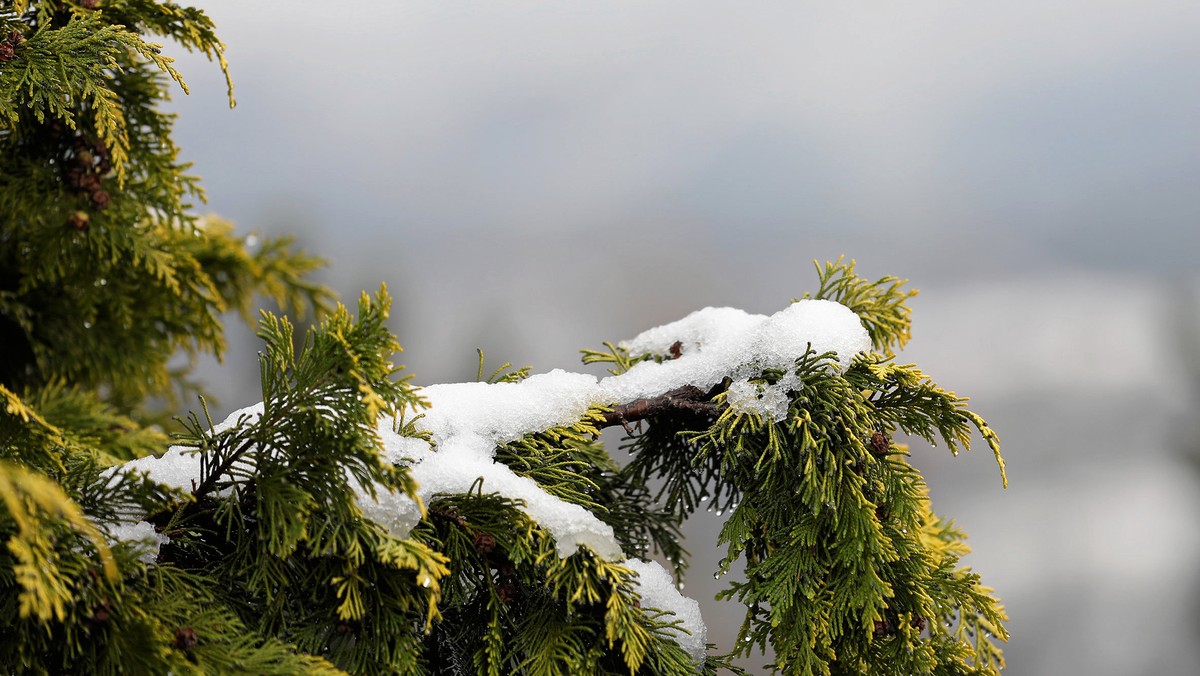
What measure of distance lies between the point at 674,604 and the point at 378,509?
38cm

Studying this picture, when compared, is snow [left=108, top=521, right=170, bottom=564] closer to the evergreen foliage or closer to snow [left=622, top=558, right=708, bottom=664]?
the evergreen foliage

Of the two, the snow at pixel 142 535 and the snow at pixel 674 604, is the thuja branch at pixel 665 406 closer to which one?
the snow at pixel 674 604

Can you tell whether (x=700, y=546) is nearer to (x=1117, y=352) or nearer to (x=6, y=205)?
(x=1117, y=352)

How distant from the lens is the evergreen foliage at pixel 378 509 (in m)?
0.76

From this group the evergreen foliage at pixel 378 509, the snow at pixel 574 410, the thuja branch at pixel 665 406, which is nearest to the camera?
the evergreen foliage at pixel 378 509

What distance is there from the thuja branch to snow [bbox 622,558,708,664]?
0.17m

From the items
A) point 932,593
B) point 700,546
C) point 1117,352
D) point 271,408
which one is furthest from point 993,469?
point 271,408

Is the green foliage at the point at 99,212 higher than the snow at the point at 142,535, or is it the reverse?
the green foliage at the point at 99,212

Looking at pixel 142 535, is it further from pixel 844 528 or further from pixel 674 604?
pixel 844 528

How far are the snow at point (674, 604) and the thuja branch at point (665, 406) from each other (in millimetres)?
A: 175

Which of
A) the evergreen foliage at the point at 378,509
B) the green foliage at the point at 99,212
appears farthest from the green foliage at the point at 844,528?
the green foliage at the point at 99,212

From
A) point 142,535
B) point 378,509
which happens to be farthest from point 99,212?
point 378,509

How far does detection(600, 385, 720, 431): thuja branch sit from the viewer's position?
3.48 ft

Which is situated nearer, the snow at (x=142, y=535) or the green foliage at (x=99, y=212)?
the snow at (x=142, y=535)
